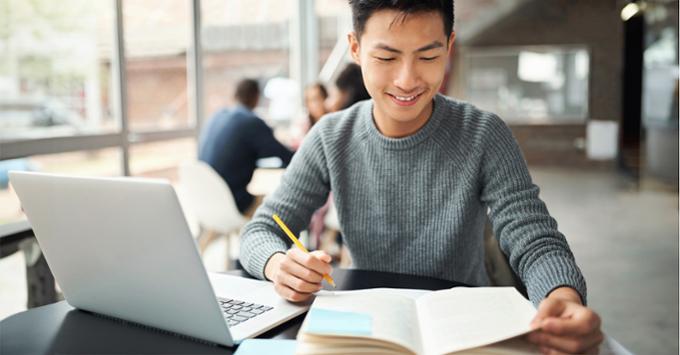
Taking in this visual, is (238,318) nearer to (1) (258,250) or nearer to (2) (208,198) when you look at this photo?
(1) (258,250)

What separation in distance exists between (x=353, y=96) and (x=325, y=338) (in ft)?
7.66

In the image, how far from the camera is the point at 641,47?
8289 mm

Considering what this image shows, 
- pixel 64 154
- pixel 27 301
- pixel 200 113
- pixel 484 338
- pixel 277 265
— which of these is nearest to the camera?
pixel 484 338

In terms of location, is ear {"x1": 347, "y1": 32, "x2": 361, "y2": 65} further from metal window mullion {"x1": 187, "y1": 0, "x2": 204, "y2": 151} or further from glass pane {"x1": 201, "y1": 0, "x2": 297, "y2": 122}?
metal window mullion {"x1": 187, "y1": 0, "x2": 204, "y2": 151}

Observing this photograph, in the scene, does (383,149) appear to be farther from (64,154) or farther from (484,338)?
(64,154)

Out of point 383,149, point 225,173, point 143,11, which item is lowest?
point 225,173

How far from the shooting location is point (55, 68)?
2760 mm

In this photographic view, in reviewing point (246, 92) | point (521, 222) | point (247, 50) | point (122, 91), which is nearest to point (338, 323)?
point (521, 222)

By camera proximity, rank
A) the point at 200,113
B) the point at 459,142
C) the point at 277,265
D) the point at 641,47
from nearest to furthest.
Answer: the point at 277,265, the point at 459,142, the point at 200,113, the point at 641,47

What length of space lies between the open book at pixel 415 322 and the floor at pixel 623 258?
2.09 ft

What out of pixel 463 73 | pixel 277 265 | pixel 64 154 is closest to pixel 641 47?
pixel 463 73

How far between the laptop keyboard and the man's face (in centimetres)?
49

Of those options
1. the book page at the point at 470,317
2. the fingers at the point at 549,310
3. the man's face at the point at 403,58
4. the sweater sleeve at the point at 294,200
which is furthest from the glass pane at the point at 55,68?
the fingers at the point at 549,310

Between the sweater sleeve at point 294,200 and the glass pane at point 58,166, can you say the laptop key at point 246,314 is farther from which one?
the glass pane at point 58,166
